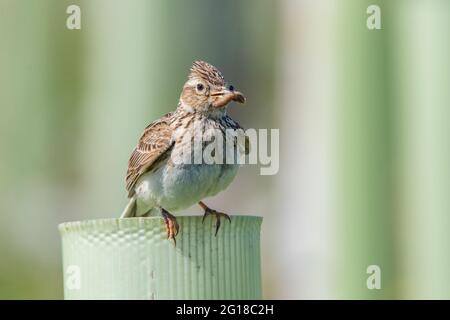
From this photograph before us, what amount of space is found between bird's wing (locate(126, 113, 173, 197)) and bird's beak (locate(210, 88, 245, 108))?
31 centimetres

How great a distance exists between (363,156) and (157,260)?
3.92 m

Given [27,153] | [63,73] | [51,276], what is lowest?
[51,276]

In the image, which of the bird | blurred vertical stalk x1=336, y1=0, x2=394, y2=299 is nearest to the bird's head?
the bird

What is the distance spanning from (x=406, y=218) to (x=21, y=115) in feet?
15.2

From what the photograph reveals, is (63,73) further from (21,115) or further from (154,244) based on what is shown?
(154,244)

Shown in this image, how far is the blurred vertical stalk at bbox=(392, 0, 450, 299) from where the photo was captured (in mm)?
6645

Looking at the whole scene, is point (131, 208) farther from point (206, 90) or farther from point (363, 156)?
point (363, 156)

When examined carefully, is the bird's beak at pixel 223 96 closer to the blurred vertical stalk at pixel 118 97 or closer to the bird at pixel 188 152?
the bird at pixel 188 152

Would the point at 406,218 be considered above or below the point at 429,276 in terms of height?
→ above

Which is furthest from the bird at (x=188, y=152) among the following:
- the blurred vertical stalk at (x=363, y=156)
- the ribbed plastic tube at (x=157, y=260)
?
the blurred vertical stalk at (x=363, y=156)

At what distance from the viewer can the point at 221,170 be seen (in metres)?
4.26

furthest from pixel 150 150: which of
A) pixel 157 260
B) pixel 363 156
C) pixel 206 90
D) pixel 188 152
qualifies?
pixel 363 156

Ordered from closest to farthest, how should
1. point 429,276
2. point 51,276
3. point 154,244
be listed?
point 154,244
point 429,276
point 51,276
